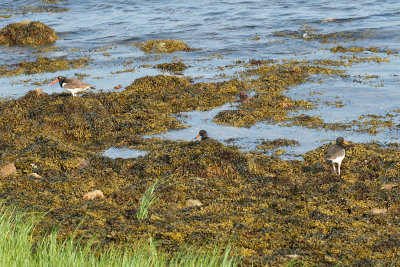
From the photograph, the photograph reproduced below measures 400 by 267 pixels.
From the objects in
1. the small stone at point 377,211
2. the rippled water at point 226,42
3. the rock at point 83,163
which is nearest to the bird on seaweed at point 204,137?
the rippled water at point 226,42

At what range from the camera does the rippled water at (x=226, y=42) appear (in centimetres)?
1172

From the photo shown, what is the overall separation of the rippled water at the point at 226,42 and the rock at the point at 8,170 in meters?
3.39

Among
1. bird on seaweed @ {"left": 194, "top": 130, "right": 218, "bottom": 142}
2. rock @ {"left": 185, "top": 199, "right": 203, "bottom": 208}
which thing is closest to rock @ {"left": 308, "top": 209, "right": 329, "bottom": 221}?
rock @ {"left": 185, "top": 199, "right": 203, "bottom": 208}

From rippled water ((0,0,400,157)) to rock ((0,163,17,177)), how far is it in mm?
3393

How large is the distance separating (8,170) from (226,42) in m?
14.5

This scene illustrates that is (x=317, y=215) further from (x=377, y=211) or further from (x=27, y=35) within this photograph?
(x=27, y=35)

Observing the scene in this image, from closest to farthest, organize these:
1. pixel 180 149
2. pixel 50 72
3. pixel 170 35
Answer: pixel 180 149 → pixel 50 72 → pixel 170 35

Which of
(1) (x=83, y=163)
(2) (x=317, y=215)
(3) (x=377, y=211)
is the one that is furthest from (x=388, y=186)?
(1) (x=83, y=163)

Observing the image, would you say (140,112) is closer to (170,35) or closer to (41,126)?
(41,126)

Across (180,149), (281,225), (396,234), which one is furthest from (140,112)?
(396,234)

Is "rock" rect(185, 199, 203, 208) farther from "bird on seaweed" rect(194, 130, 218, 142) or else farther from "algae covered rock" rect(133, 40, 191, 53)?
"algae covered rock" rect(133, 40, 191, 53)

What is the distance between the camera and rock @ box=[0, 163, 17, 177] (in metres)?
8.12

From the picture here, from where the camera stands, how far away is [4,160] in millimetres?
8422

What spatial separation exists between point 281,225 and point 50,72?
12.4 m
